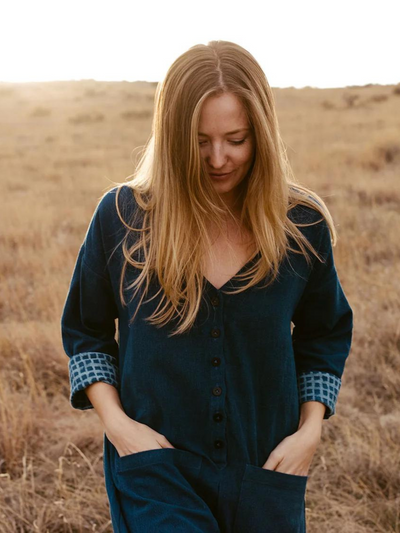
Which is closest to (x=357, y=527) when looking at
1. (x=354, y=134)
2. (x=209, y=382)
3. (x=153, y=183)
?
(x=209, y=382)

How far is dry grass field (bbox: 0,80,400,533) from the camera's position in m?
2.75

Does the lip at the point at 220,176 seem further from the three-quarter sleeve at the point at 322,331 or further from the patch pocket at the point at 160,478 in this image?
the patch pocket at the point at 160,478

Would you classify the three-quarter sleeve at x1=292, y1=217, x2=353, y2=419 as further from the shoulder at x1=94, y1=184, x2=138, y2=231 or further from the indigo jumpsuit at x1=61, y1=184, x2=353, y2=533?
the shoulder at x1=94, y1=184, x2=138, y2=231

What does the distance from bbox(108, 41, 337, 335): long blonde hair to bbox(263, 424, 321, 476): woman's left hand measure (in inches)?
16.0

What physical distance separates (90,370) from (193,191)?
A: 0.54 m

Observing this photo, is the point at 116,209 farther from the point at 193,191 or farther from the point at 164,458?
the point at 164,458

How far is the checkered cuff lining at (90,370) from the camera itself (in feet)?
5.52

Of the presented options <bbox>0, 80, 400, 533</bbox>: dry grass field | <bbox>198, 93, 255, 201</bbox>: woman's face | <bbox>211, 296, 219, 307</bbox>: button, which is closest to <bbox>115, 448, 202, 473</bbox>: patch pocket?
<bbox>211, 296, 219, 307</bbox>: button

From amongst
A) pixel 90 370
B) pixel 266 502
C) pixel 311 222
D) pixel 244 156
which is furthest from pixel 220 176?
pixel 266 502

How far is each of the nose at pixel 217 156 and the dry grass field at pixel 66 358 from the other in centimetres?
156

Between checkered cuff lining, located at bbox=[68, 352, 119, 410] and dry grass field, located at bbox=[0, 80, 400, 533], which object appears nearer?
checkered cuff lining, located at bbox=[68, 352, 119, 410]

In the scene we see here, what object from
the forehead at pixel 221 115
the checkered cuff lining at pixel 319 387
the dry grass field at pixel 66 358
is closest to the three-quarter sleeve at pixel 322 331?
the checkered cuff lining at pixel 319 387

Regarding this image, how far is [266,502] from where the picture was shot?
5.17 feet

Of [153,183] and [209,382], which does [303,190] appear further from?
[209,382]
